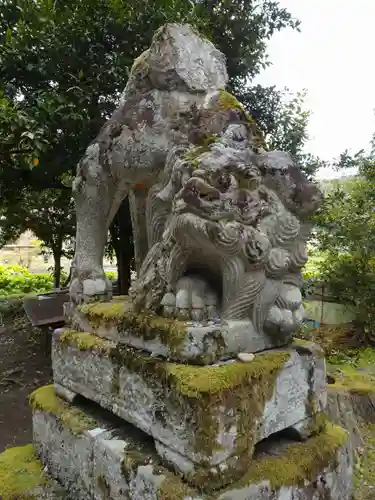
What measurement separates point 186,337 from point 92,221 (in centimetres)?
94

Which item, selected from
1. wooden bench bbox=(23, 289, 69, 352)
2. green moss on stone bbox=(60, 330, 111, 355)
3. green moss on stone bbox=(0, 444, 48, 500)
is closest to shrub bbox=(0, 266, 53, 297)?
wooden bench bbox=(23, 289, 69, 352)

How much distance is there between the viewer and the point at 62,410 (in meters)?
1.67

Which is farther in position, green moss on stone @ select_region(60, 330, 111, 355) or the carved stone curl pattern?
green moss on stone @ select_region(60, 330, 111, 355)

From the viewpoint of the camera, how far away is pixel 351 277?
17.8 ft

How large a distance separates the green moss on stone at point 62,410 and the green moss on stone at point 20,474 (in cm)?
23

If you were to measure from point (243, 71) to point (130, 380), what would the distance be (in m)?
4.38

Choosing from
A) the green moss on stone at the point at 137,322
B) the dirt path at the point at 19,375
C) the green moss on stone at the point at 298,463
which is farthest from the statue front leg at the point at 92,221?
the dirt path at the point at 19,375

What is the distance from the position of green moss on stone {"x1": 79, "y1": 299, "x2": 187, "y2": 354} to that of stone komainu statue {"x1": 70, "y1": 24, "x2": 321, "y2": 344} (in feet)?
0.17

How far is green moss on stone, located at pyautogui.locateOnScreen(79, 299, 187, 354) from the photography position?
1229mm

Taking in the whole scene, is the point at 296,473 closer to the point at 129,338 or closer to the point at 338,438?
→ the point at 338,438

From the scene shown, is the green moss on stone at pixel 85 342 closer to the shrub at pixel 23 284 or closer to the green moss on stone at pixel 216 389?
the green moss on stone at pixel 216 389

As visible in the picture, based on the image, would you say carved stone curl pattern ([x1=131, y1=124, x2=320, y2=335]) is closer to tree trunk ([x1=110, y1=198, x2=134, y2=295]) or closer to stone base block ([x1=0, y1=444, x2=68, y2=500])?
stone base block ([x1=0, y1=444, x2=68, y2=500])

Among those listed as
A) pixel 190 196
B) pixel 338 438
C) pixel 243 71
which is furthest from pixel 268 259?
pixel 243 71

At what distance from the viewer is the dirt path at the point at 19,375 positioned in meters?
3.62
